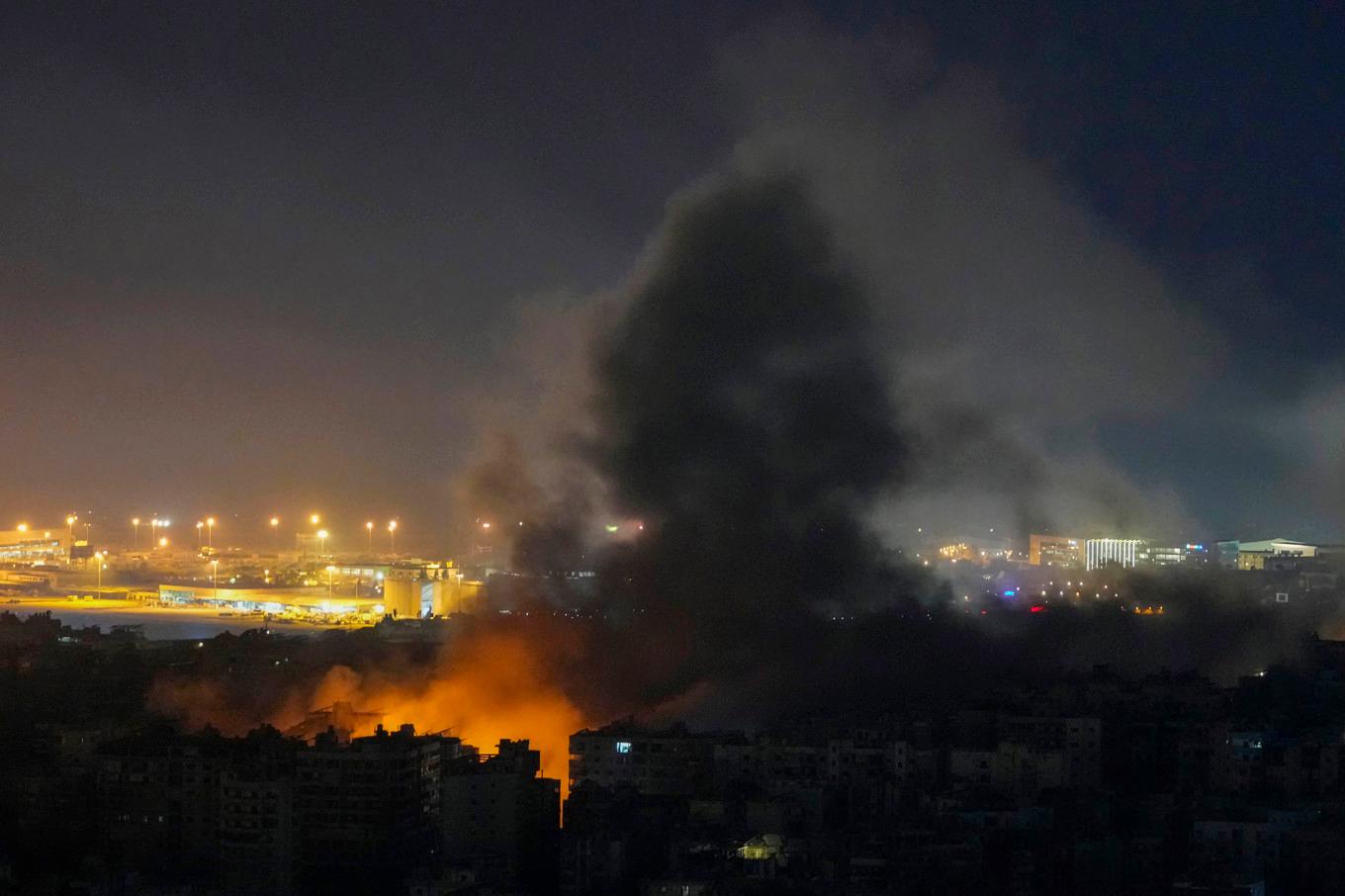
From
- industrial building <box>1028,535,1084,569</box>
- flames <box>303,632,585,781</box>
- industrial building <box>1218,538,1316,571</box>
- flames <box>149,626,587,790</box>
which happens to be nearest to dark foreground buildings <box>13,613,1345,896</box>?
flames <box>303,632,585,781</box>

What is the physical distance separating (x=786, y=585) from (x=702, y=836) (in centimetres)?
1454

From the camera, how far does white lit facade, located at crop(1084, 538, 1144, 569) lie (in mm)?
59969

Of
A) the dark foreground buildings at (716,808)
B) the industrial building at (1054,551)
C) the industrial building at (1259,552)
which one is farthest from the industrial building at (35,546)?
the dark foreground buildings at (716,808)

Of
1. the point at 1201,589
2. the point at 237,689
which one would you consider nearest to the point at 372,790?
the point at 237,689

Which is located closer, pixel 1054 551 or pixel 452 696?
pixel 452 696

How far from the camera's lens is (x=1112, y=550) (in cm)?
6053

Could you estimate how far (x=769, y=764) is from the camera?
26250mm

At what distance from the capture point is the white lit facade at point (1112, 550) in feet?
197

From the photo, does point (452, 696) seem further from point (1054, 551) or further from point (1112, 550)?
point (1054, 551)

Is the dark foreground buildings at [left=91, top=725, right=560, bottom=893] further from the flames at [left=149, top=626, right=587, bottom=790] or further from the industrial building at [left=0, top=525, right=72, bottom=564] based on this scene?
the industrial building at [left=0, top=525, right=72, bottom=564]

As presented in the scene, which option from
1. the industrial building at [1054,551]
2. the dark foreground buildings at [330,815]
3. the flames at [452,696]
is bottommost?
the dark foreground buildings at [330,815]

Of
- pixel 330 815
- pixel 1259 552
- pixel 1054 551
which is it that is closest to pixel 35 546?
pixel 1054 551

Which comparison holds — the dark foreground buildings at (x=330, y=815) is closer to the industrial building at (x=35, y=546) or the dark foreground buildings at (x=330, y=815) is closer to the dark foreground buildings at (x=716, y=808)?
the dark foreground buildings at (x=716, y=808)

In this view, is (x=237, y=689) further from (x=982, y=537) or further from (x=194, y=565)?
(x=194, y=565)
